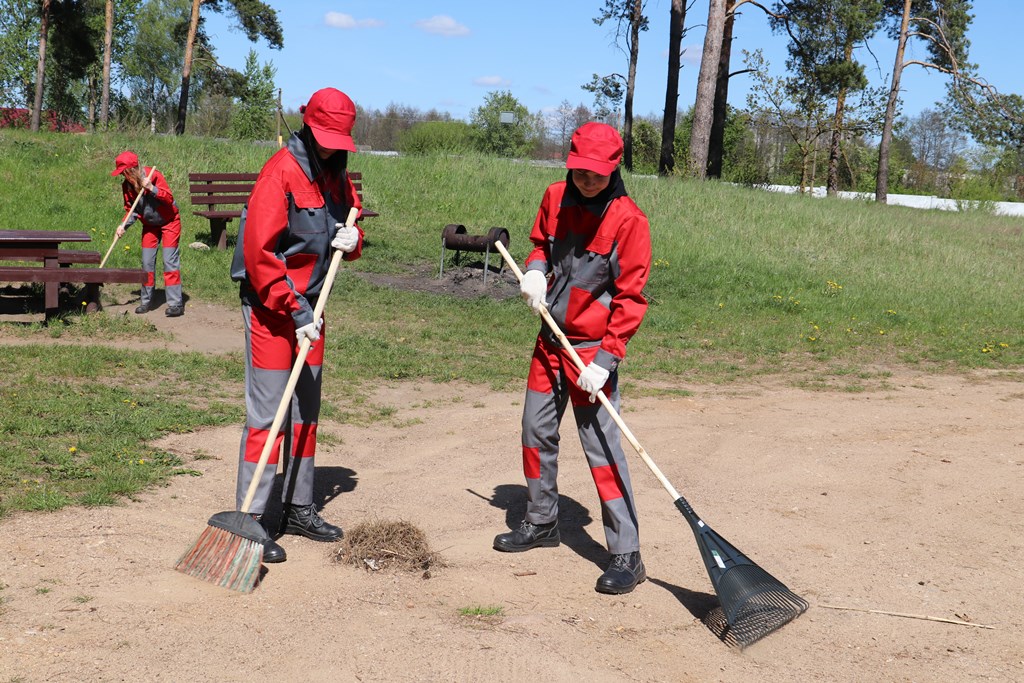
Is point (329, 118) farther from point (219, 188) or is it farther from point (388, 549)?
point (219, 188)

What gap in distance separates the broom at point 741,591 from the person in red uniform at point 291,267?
1.21 meters

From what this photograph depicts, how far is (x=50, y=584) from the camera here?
4.03 metres

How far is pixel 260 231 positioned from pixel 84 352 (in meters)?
4.79

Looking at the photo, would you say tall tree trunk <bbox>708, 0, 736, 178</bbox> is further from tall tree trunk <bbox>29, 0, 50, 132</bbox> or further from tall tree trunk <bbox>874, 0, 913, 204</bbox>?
tall tree trunk <bbox>29, 0, 50, 132</bbox>

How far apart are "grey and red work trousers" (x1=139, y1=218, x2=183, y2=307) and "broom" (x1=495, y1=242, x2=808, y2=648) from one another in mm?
7403

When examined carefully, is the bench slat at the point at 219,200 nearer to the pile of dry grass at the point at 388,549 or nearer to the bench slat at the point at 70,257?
the bench slat at the point at 70,257

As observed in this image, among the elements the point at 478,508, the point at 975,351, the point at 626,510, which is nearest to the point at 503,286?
the point at 975,351

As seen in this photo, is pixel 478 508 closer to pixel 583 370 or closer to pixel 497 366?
pixel 583 370

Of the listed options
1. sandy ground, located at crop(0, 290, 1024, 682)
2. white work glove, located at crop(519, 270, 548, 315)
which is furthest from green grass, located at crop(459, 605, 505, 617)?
white work glove, located at crop(519, 270, 548, 315)

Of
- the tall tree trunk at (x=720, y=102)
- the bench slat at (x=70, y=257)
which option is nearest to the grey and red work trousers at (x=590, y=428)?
the bench slat at (x=70, y=257)

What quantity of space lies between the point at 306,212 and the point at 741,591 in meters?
2.51

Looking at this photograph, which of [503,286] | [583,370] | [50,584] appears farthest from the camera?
[503,286]

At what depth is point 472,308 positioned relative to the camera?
12.2m

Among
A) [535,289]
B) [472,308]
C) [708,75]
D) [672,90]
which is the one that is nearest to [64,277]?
[472,308]
